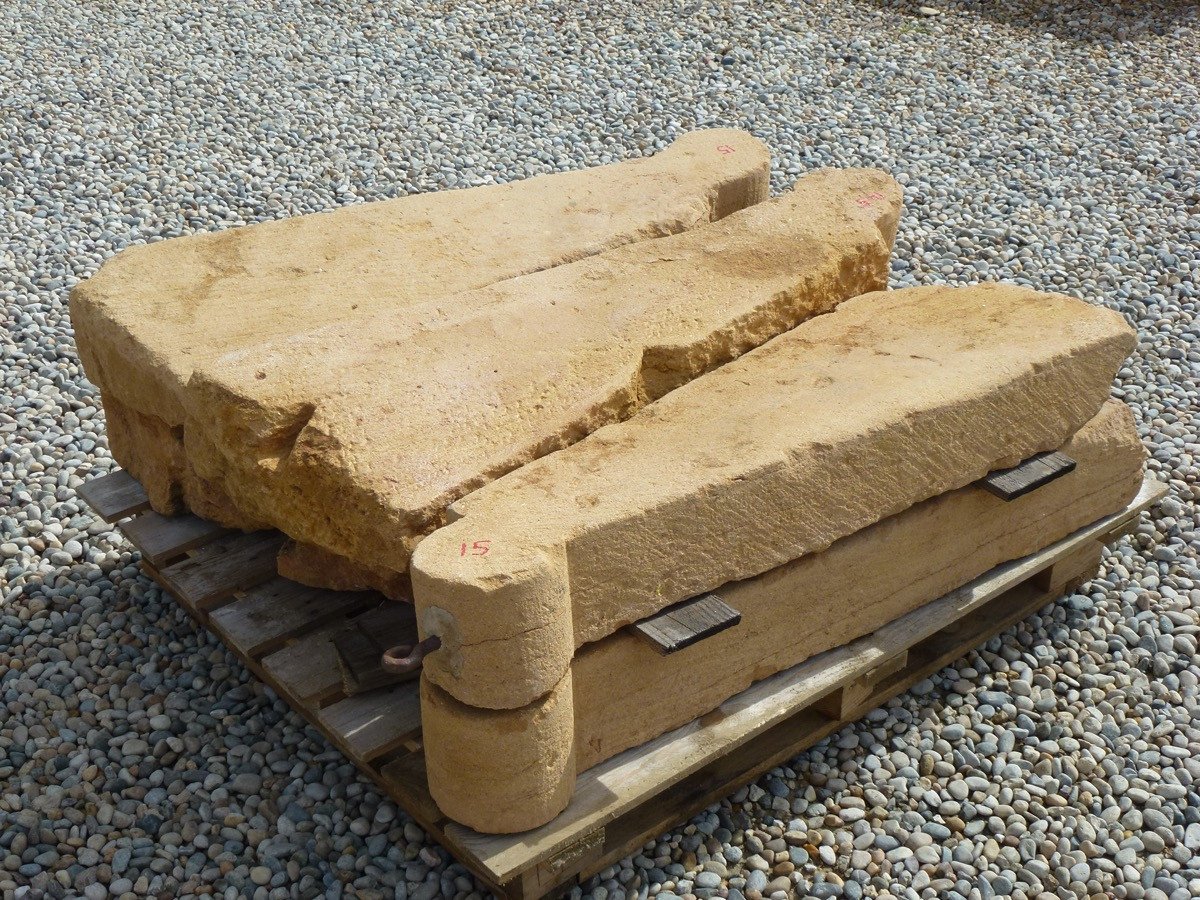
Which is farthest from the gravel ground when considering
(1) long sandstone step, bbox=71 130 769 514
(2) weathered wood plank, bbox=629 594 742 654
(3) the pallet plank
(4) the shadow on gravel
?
(1) long sandstone step, bbox=71 130 769 514

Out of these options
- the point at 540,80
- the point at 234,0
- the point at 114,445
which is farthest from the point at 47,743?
the point at 234,0

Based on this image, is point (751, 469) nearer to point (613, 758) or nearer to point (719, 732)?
point (719, 732)

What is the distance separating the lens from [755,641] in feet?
11.0

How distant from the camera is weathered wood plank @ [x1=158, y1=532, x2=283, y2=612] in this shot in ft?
12.4

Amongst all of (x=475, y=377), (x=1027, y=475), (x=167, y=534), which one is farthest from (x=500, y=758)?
(x=1027, y=475)

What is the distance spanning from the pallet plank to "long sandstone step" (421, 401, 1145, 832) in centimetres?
3

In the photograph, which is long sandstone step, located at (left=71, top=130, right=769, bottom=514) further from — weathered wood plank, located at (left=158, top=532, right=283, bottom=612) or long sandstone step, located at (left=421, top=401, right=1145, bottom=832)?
long sandstone step, located at (left=421, top=401, right=1145, bottom=832)

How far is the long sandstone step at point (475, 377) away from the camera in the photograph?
126 inches

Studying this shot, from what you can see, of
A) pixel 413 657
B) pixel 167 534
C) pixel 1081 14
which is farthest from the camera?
pixel 1081 14

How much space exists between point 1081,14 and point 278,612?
26.8 ft

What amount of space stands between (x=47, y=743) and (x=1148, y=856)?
311cm

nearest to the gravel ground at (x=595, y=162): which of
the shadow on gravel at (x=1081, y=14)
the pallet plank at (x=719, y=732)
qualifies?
the shadow on gravel at (x=1081, y=14)

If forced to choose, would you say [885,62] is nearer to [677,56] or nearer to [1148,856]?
[677,56]

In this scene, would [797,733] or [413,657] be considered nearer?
[413,657]
